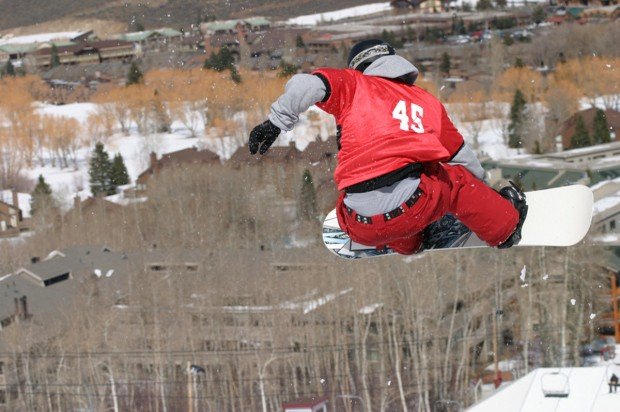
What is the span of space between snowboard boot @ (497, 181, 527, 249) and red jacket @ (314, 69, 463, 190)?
424 mm

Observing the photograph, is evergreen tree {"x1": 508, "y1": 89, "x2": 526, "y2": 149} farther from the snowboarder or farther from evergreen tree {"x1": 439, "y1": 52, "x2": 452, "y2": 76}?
the snowboarder

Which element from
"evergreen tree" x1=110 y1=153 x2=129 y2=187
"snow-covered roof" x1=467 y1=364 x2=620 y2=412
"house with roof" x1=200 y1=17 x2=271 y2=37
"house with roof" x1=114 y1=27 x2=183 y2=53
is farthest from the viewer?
"evergreen tree" x1=110 y1=153 x2=129 y2=187

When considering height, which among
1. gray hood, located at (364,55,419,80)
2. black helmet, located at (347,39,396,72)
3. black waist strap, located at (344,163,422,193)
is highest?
black helmet, located at (347,39,396,72)

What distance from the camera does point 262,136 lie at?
2.49 metres

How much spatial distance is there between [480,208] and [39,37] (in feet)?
Answer: 120

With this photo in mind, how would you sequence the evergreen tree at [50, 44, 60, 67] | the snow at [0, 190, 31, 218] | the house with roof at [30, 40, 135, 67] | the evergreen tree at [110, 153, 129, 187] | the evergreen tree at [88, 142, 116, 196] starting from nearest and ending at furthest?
1. the evergreen tree at [110, 153, 129, 187]
2. the evergreen tree at [88, 142, 116, 196]
3. the snow at [0, 190, 31, 218]
4. the house with roof at [30, 40, 135, 67]
5. the evergreen tree at [50, 44, 60, 67]

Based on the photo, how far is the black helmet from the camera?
268cm

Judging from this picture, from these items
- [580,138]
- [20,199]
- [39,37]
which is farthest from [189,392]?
[39,37]

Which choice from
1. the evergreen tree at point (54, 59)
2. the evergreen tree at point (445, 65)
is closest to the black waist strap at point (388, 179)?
the evergreen tree at point (445, 65)

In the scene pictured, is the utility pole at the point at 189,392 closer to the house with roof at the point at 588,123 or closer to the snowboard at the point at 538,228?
the house with roof at the point at 588,123

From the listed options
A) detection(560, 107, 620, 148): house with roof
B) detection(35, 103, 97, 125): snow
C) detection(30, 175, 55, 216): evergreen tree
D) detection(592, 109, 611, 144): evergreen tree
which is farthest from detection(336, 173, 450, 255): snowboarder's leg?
detection(35, 103, 97, 125): snow

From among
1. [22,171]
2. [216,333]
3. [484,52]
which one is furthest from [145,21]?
[216,333]

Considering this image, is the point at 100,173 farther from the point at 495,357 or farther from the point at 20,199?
the point at 495,357

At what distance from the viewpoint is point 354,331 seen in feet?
50.8
